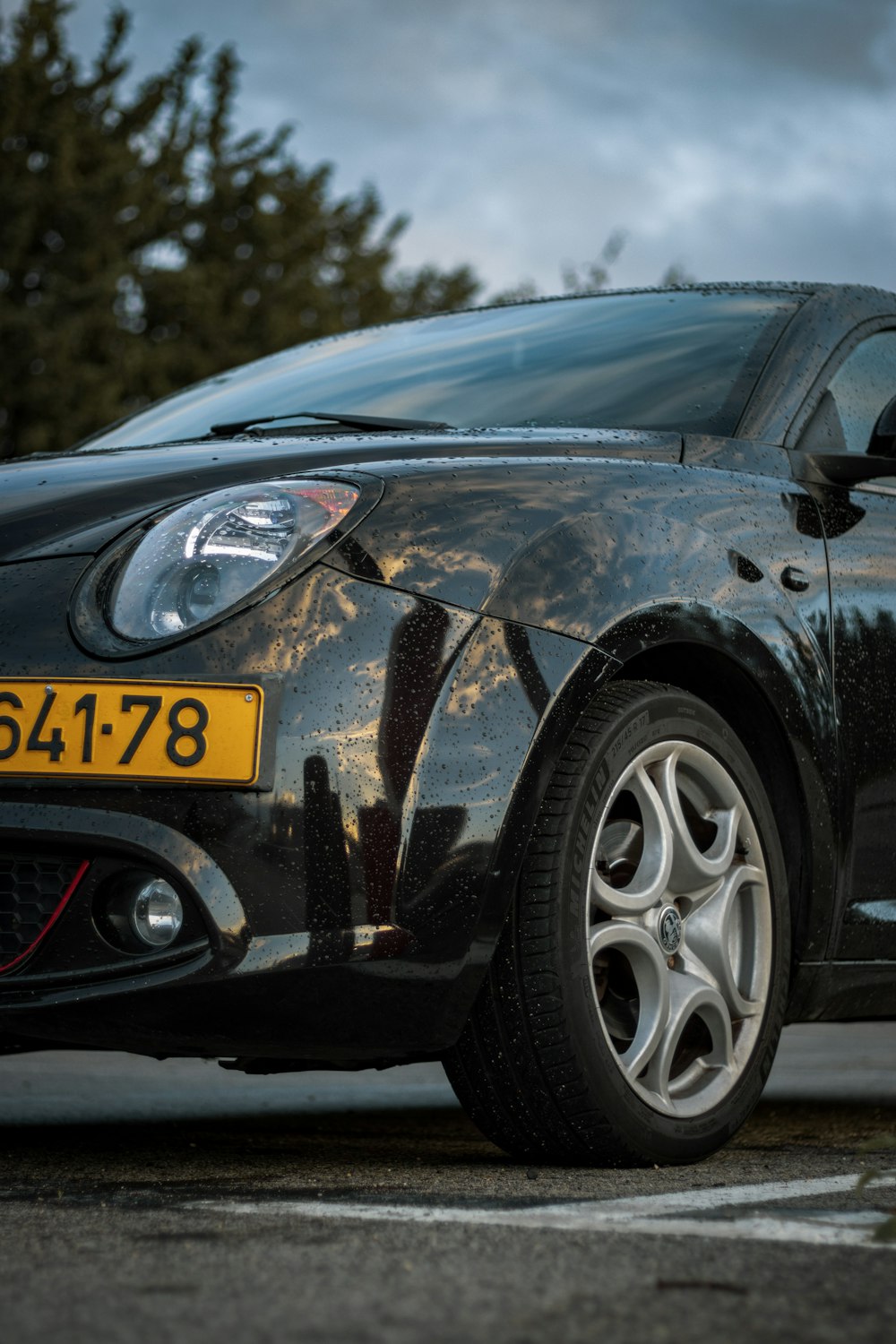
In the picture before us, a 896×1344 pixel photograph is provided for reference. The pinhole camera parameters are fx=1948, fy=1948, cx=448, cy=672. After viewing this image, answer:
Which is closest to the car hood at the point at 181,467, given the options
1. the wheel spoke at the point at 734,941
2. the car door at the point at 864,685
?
the car door at the point at 864,685

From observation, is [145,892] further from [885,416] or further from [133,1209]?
[885,416]

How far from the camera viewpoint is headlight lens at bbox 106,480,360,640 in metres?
2.70

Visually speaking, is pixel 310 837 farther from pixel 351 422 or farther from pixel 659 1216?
pixel 351 422

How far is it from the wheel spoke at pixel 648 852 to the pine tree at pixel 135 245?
28282mm

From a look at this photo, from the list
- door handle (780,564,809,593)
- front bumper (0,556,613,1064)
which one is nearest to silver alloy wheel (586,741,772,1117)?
front bumper (0,556,613,1064)

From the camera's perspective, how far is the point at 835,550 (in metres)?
3.59

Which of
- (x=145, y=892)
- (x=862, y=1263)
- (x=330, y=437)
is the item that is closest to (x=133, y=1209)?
(x=145, y=892)

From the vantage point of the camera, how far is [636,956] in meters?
3.07

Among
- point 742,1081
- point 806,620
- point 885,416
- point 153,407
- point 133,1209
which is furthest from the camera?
point 153,407

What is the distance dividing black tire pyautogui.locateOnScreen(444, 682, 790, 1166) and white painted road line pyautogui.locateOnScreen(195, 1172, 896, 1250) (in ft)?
0.95

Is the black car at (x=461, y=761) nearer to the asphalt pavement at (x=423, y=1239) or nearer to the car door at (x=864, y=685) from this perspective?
the car door at (x=864, y=685)

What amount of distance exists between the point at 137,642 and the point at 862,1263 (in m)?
1.24

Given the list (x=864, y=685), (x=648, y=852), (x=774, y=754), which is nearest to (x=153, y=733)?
Result: (x=648, y=852)

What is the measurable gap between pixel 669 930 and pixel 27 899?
1.03m
